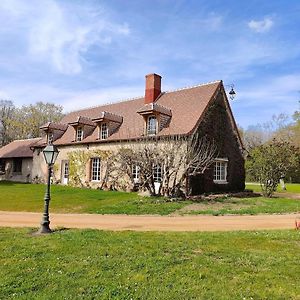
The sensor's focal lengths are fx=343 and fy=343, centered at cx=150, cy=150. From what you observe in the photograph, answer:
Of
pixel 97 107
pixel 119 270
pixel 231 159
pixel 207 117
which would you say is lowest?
pixel 119 270

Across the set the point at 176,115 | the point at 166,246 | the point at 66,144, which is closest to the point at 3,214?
the point at 166,246

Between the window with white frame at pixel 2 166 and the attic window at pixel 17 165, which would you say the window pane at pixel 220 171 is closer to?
the attic window at pixel 17 165

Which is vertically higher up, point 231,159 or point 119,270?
point 231,159

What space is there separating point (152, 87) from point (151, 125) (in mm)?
4702

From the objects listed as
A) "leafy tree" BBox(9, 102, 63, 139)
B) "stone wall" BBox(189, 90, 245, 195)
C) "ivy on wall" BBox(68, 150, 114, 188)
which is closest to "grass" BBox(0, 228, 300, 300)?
"stone wall" BBox(189, 90, 245, 195)

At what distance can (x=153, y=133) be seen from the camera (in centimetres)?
2322

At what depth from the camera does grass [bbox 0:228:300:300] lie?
5605mm

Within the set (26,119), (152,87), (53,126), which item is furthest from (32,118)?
(152,87)

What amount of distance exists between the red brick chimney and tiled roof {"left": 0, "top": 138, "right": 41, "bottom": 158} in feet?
44.8

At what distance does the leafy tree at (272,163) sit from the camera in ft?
72.3

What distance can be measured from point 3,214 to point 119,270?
9588mm

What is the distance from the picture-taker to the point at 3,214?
14.4m

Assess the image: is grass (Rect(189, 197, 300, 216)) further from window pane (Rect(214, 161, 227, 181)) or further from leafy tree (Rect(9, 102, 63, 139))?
leafy tree (Rect(9, 102, 63, 139))

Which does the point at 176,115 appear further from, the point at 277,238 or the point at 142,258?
the point at 142,258
